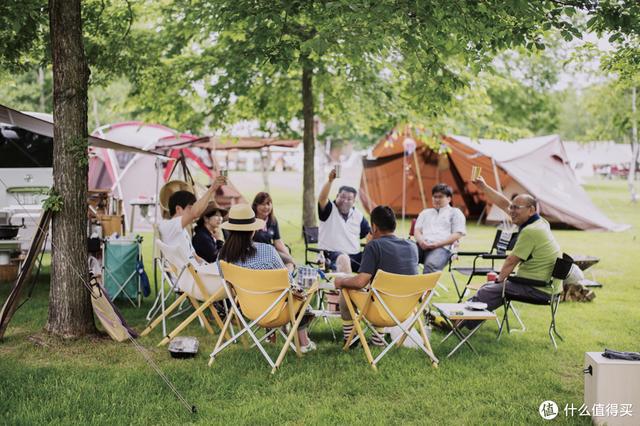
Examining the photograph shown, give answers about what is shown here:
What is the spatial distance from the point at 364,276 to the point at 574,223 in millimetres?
11677

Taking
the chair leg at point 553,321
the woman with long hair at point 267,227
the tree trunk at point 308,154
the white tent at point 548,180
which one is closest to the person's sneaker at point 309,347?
the woman with long hair at point 267,227

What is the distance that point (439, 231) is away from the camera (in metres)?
7.68

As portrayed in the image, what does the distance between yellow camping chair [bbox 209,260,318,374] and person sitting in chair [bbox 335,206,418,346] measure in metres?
0.37

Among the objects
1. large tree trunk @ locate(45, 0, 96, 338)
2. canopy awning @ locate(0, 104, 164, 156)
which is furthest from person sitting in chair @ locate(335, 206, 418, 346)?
canopy awning @ locate(0, 104, 164, 156)

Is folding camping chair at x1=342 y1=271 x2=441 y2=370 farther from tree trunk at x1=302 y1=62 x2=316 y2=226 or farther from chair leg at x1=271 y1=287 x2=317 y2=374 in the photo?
tree trunk at x1=302 y1=62 x2=316 y2=226

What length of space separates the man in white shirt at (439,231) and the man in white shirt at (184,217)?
8.82 ft

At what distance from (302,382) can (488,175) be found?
1265cm

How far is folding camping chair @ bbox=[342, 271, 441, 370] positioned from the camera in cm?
484

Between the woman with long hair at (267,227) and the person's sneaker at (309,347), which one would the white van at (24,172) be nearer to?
the woman with long hair at (267,227)

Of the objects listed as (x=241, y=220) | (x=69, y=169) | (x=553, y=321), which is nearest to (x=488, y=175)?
(x=553, y=321)

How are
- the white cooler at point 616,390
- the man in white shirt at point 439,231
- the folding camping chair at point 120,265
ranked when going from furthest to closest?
1. the man in white shirt at point 439,231
2. the folding camping chair at point 120,265
3. the white cooler at point 616,390

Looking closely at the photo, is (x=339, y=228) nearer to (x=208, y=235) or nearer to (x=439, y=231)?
(x=439, y=231)

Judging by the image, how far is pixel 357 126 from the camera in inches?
528

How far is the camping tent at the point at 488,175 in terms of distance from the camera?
15.4 m
